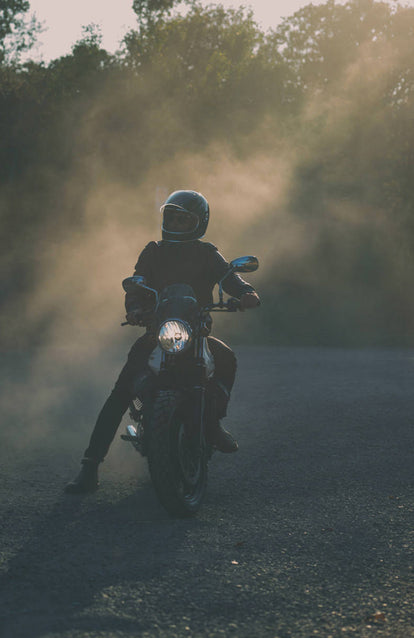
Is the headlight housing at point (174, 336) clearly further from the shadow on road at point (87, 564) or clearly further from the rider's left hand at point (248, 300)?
the shadow on road at point (87, 564)

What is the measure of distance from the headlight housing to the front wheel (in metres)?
0.25

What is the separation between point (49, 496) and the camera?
17.0ft

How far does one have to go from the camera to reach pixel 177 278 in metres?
5.25

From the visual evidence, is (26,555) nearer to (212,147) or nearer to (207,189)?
(207,189)

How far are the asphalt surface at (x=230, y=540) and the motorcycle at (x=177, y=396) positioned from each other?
208mm

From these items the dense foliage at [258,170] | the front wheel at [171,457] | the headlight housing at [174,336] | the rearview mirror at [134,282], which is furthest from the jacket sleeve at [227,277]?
the dense foliage at [258,170]

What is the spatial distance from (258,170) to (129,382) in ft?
64.3

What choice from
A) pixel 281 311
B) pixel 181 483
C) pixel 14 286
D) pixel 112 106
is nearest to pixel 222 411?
pixel 181 483

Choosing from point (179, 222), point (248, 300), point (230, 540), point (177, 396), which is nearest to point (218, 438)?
point (177, 396)

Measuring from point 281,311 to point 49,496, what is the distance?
50.2 ft

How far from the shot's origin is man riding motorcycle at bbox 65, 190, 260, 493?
5254mm

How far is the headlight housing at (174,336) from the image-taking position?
4.62 m

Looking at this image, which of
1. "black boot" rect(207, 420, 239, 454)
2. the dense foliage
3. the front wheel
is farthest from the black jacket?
the dense foliage

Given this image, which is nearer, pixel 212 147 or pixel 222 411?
pixel 222 411
